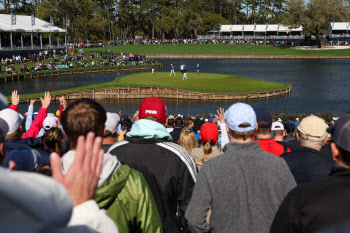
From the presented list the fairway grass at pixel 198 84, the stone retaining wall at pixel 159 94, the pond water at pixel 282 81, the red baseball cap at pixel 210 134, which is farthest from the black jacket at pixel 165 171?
the fairway grass at pixel 198 84

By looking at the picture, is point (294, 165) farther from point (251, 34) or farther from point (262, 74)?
point (251, 34)

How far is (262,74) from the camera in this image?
57.2 m

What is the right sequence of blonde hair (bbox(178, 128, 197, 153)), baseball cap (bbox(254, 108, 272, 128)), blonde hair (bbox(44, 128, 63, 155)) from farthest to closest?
blonde hair (bbox(178, 128, 197, 153)) < blonde hair (bbox(44, 128, 63, 155)) < baseball cap (bbox(254, 108, 272, 128))

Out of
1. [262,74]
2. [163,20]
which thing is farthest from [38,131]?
[163,20]

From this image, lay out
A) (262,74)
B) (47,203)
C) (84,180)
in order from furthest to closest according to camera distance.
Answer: (262,74)
(84,180)
(47,203)

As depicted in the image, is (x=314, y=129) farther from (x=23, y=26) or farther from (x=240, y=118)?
(x=23, y=26)

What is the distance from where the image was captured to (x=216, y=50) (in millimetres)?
91250

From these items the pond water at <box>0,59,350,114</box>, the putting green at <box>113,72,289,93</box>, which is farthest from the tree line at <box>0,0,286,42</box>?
the putting green at <box>113,72,289,93</box>

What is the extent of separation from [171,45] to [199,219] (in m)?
97.1

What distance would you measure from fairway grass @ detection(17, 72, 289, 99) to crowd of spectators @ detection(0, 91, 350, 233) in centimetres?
3312

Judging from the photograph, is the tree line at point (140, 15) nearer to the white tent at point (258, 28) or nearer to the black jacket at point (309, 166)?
the white tent at point (258, 28)

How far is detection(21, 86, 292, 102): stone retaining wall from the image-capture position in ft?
119

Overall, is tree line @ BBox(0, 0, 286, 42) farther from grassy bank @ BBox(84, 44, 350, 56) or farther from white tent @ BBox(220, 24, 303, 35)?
grassy bank @ BBox(84, 44, 350, 56)

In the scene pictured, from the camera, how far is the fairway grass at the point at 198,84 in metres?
38.2
